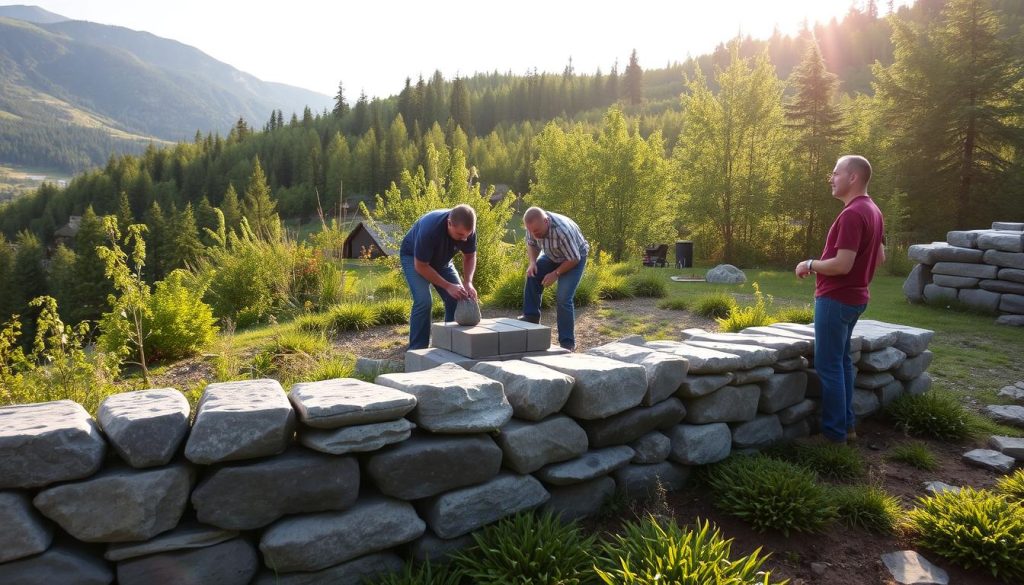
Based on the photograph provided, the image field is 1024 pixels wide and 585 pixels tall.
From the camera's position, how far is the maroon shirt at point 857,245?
3648mm

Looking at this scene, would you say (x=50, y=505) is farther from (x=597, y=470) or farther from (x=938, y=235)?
(x=938, y=235)

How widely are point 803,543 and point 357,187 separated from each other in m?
67.7

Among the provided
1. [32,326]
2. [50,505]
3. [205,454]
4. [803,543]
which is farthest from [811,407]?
[32,326]

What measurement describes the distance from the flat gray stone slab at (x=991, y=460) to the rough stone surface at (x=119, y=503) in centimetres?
480

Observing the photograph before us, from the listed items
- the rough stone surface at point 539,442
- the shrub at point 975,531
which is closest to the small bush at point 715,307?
the shrub at point 975,531

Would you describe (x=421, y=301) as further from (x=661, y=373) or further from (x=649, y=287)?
(x=649, y=287)

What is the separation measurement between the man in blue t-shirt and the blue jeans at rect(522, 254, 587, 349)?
2.82 feet

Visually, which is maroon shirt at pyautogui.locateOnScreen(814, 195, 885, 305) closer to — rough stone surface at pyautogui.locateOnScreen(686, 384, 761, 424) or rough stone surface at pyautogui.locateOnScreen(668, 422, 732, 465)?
rough stone surface at pyautogui.locateOnScreen(686, 384, 761, 424)

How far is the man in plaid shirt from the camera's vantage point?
5.77m

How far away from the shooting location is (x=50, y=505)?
1932 mm

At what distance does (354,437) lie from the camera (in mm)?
2357

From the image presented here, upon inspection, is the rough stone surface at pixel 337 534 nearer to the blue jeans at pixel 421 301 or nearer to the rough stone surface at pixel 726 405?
the rough stone surface at pixel 726 405

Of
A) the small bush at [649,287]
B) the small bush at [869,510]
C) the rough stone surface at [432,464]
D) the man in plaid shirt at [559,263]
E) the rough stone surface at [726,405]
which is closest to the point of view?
the rough stone surface at [432,464]

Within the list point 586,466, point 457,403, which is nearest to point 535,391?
point 457,403
